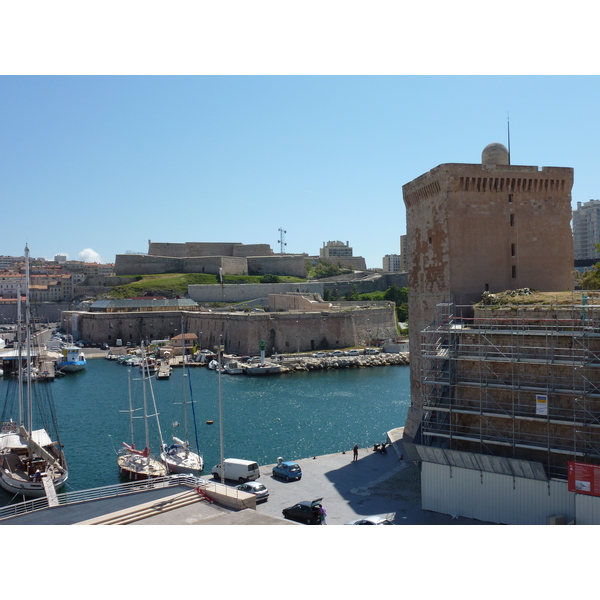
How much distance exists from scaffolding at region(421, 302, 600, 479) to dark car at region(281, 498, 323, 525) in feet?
9.46

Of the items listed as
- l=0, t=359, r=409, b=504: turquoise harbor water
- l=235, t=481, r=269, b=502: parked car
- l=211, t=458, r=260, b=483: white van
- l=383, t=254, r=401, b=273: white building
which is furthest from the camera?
l=383, t=254, r=401, b=273: white building

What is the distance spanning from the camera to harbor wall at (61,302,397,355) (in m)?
43.8

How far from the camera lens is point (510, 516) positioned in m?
11.2

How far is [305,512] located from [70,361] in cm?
3288

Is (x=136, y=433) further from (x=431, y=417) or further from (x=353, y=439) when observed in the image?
(x=431, y=417)

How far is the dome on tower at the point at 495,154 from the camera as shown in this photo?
16.3m

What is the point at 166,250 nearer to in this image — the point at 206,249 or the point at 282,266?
the point at 206,249

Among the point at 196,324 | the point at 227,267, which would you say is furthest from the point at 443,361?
the point at 227,267

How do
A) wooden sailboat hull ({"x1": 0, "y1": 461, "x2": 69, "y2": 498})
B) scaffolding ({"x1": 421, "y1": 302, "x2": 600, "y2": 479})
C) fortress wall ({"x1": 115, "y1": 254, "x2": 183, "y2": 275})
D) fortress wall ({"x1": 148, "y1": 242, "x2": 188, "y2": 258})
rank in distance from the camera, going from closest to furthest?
scaffolding ({"x1": 421, "y1": 302, "x2": 600, "y2": 479}), wooden sailboat hull ({"x1": 0, "y1": 461, "x2": 69, "y2": 498}), fortress wall ({"x1": 115, "y1": 254, "x2": 183, "y2": 275}), fortress wall ({"x1": 148, "y1": 242, "x2": 188, "y2": 258})

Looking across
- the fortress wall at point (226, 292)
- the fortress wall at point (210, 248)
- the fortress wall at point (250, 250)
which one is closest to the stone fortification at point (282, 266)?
the fortress wall at point (250, 250)

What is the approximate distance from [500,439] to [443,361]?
219cm

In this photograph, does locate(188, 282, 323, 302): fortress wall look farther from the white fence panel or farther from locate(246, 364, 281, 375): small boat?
the white fence panel

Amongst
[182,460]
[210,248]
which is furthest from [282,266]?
[182,460]

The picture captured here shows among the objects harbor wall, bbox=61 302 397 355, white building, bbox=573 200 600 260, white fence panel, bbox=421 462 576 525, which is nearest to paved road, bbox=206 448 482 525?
white fence panel, bbox=421 462 576 525
